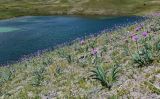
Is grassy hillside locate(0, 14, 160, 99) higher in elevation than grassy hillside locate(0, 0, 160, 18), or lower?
higher

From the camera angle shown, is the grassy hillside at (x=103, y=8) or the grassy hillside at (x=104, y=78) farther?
the grassy hillside at (x=103, y=8)

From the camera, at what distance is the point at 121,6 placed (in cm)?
11406

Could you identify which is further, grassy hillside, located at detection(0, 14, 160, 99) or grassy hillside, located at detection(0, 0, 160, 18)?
grassy hillside, located at detection(0, 0, 160, 18)

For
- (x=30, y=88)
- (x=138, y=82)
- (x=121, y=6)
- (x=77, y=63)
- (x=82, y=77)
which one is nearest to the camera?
(x=138, y=82)

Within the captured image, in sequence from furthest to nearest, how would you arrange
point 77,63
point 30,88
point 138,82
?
point 77,63 → point 30,88 → point 138,82

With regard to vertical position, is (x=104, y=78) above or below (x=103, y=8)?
above

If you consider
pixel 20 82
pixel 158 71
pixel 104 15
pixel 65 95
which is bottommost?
pixel 104 15

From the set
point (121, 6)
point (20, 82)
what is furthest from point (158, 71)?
point (121, 6)

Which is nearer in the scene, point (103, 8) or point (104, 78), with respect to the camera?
point (104, 78)

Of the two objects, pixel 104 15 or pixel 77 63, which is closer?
pixel 77 63

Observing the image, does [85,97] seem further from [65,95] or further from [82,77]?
[82,77]

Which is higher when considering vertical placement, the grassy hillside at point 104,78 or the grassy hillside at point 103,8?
the grassy hillside at point 104,78

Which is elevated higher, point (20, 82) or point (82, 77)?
point (82, 77)

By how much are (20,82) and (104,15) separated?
88.5 m
